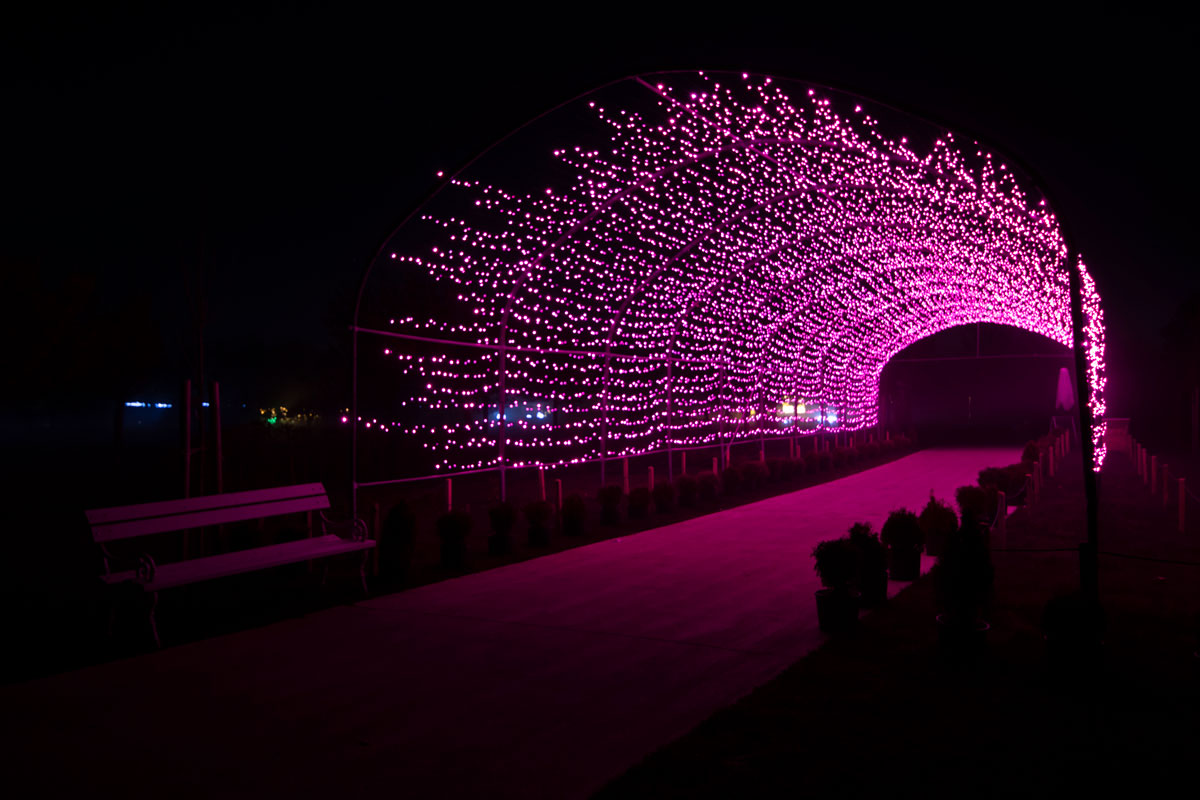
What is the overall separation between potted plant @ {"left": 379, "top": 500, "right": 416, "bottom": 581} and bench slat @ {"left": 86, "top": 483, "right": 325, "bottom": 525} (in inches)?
30.9

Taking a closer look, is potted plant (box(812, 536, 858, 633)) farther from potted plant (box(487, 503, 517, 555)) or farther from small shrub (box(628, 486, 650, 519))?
small shrub (box(628, 486, 650, 519))

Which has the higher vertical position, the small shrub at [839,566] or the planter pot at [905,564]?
the small shrub at [839,566]

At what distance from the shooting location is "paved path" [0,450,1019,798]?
3160mm

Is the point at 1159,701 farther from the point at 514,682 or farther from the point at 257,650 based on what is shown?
the point at 257,650

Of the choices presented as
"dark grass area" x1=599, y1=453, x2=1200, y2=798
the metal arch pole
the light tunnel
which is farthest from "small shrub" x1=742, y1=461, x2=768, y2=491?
the metal arch pole

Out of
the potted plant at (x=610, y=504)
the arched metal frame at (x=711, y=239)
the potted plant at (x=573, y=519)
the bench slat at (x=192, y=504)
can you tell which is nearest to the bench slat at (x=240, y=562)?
the bench slat at (x=192, y=504)

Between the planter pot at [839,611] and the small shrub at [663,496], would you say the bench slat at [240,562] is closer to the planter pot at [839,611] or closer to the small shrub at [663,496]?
the planter pot at [839,611]

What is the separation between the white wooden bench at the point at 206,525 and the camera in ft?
16.7

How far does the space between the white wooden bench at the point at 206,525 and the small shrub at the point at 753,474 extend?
790 centimetres

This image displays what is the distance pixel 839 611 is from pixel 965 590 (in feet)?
2.68

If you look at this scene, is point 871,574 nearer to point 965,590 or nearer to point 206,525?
point 965,590

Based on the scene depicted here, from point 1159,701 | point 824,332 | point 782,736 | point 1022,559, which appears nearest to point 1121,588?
point 1022,559

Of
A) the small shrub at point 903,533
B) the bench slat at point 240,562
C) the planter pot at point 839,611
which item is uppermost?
the bench slat at point 240,562

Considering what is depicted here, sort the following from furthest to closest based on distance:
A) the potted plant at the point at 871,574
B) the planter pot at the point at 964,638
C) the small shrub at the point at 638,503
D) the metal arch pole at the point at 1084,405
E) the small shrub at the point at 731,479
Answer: the small shrub at the point at 731,479 → the small shrub at the point at 638,503 → the potted plant at the point at 871,574 → the metal arch pole at the point at 1084,405 → the planter pot at the point at 964,638
